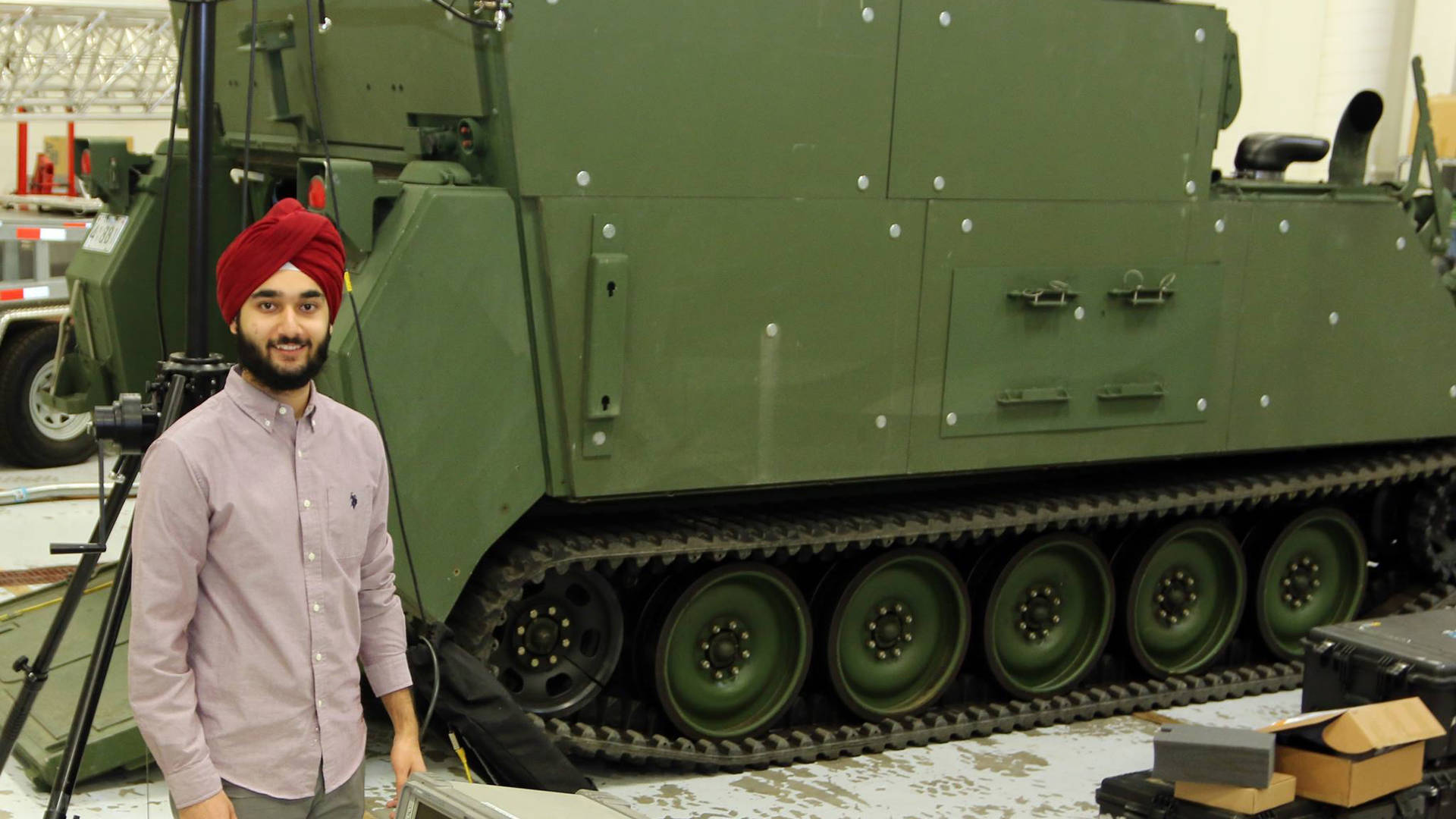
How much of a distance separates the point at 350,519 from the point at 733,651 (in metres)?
2.58

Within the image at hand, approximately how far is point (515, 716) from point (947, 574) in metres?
1.82

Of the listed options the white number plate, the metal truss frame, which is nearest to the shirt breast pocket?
the white number plate

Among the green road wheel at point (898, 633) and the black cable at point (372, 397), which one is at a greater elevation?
the black cable at point (372, 397)

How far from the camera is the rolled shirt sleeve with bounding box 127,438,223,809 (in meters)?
2.52

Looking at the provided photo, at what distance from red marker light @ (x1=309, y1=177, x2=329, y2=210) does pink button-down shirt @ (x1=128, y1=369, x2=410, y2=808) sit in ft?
5.66

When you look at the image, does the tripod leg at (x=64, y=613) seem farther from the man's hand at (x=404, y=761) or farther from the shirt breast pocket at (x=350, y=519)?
the man's hand at (x=404, y=761)

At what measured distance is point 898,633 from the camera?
218 inches

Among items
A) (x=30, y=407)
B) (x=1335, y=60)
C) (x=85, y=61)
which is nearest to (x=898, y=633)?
(x=30, y=407)

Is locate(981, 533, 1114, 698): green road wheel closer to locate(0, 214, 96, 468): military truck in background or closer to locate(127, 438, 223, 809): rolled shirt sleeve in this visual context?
locate(127, 438, 223, 809): rolled shirt sleeve

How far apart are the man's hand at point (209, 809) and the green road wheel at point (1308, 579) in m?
4.56

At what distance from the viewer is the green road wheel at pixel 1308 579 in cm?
625

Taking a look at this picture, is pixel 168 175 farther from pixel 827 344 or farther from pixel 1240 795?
pixel 1240 795

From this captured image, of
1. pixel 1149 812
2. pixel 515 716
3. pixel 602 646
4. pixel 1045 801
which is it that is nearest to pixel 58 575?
pixel 602 646

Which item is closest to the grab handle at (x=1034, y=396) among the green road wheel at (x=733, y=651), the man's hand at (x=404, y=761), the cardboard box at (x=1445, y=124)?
the green road wheel at (x=733, y=651)
